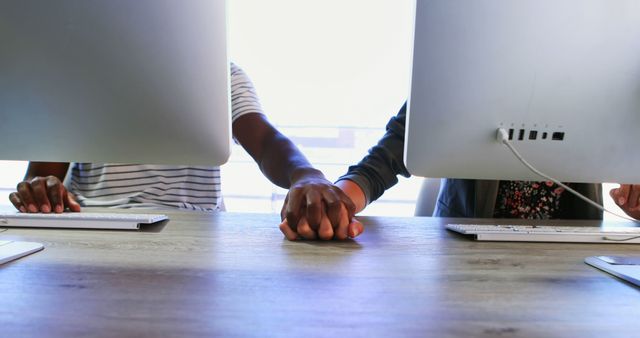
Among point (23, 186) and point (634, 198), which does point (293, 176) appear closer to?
point (23, 186)

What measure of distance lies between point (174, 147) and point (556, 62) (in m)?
0.58

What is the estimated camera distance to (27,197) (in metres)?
0.80

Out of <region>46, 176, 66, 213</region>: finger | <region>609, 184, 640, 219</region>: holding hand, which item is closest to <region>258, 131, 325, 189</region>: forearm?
<region>46, 176, 66, 213</region>: finger

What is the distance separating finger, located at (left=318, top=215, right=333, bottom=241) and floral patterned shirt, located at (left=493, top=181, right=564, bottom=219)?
666 millimetres

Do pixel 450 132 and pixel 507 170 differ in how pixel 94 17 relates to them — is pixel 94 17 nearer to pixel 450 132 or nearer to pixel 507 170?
pixel 450 132

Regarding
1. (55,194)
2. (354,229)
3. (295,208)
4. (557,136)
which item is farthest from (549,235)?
(55,194)

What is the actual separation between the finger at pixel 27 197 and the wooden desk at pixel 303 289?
0.14m

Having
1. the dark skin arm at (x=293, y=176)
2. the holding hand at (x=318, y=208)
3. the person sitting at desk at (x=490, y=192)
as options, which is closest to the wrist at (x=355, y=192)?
the person sitting at desk at (x=490, y=192)

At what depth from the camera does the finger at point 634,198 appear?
3.19 ft

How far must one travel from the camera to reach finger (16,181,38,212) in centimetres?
79

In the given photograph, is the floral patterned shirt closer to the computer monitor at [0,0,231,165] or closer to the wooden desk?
the wooden desk

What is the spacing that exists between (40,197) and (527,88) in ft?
2.97

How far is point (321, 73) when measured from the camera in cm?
279

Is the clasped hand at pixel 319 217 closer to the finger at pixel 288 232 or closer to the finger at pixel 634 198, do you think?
the finger at pixel 288 232
